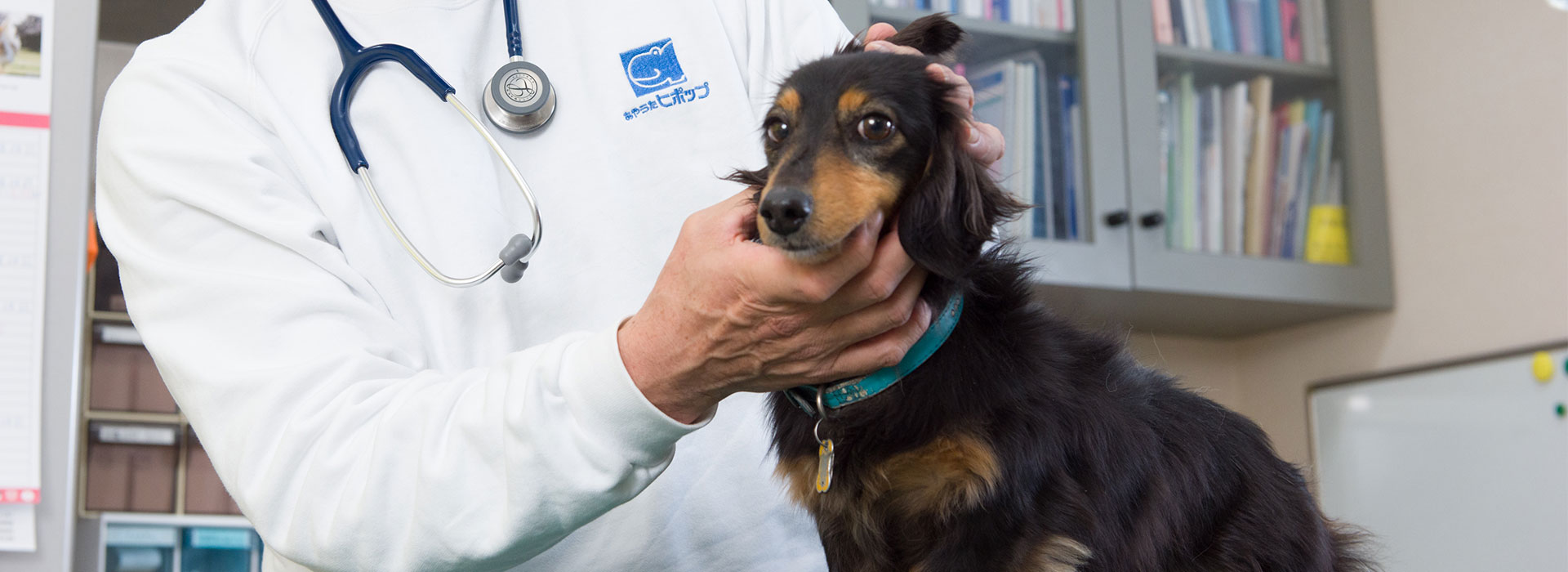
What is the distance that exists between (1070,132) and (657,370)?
6.75 ft

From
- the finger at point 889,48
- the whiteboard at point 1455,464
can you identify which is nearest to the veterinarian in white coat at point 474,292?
the finger at point 889,48

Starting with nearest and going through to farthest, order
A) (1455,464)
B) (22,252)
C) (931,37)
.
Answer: (931,37), (22,252), (1455,464)

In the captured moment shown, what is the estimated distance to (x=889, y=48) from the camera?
1156 mm

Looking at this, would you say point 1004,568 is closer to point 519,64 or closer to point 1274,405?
point 519,64

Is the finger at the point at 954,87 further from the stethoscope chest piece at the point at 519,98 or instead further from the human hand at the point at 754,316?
the stethoscope chest piece at the point at 519,98

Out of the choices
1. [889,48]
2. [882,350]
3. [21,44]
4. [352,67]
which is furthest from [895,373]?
[21,44]

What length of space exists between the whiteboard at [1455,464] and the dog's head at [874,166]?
6.11 ft

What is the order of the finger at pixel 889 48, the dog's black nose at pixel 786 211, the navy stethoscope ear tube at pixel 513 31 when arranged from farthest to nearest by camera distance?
Answer: the navy stethoscope ear tube at pixel 513 31 → the finger at pixel 889 48 → the dog's black nose at pixel 786 211

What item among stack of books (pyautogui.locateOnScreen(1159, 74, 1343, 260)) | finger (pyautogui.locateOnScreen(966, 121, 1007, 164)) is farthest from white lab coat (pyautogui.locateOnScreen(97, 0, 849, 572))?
stack of books (pyautogui.locateOnScreen(1159, 74, 1343, 260))

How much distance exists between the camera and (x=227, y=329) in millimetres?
1050

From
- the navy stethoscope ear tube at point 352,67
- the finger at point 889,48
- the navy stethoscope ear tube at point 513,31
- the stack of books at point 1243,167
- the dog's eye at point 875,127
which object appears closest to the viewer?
the dog's eye at point 875,127

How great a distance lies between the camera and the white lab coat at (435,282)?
96 centimetres

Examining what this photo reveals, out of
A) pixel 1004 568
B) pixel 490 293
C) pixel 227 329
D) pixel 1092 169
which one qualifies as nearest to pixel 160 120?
pixel 227 329

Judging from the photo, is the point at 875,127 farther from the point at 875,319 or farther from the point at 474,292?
the point at 474,292
